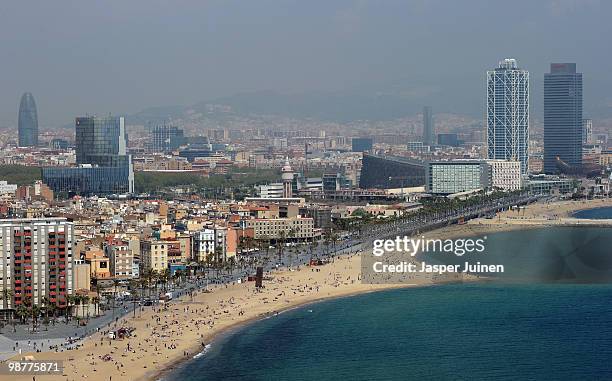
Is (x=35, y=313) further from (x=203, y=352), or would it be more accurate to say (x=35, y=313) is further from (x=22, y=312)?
(x=203, y=352)

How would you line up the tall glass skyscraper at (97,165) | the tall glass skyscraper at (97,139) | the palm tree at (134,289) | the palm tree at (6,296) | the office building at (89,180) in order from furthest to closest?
1. the tall glass skyscraper at (97,139)
2. the tall glass skyscraper at (97,165)
3. the office building at (89,180)
4. the palm tree at (134,289)
5. the palm tree at (6,296)

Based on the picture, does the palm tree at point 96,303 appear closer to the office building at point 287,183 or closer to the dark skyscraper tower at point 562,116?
the office building at point 287,183

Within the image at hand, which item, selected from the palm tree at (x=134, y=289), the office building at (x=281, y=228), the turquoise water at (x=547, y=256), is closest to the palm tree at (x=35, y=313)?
the palm tree at (x=134, y=289)

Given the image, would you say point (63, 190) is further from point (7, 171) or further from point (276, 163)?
point (276, 163)

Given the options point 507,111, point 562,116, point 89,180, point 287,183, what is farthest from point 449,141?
point 89,180

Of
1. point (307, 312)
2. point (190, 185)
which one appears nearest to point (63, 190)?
point (190, 185)
